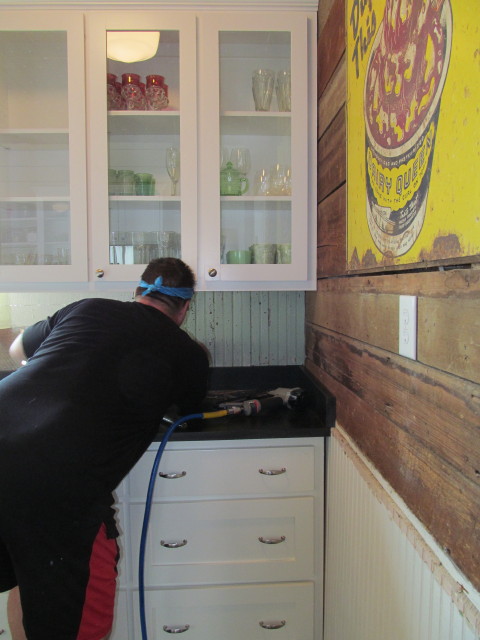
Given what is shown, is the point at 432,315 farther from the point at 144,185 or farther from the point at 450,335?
the point at 144,185

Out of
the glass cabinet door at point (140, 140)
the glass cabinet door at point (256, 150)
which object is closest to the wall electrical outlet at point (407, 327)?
A: the glass cabinet door at point (256, 150)

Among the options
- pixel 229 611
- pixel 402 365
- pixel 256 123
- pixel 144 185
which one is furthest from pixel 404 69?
pixel 229 611

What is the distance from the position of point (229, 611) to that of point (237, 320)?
1078mm

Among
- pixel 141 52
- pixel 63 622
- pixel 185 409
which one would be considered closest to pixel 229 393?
pixel 185 409

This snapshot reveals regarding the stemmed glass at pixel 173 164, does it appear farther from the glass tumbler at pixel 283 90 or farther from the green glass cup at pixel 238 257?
the glass tumbler at pixel 283 90

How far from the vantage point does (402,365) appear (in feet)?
2.75

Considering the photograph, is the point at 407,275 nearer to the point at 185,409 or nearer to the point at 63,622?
the point at 185,409

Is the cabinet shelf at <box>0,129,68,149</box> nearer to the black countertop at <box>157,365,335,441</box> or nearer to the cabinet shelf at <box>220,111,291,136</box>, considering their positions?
the cabinet shelf at <box>220,111,291,136</box>

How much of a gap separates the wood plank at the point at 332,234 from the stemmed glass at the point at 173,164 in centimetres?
56

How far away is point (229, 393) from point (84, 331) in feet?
2.44

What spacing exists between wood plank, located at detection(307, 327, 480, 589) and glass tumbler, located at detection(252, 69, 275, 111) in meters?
1.06

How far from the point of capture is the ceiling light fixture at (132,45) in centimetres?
162

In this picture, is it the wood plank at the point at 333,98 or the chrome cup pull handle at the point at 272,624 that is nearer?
the wood plank at the point at 333,98

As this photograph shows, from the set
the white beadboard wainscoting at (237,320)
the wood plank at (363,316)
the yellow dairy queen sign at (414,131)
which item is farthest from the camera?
the white beadboard wainscoting at (237,320)
